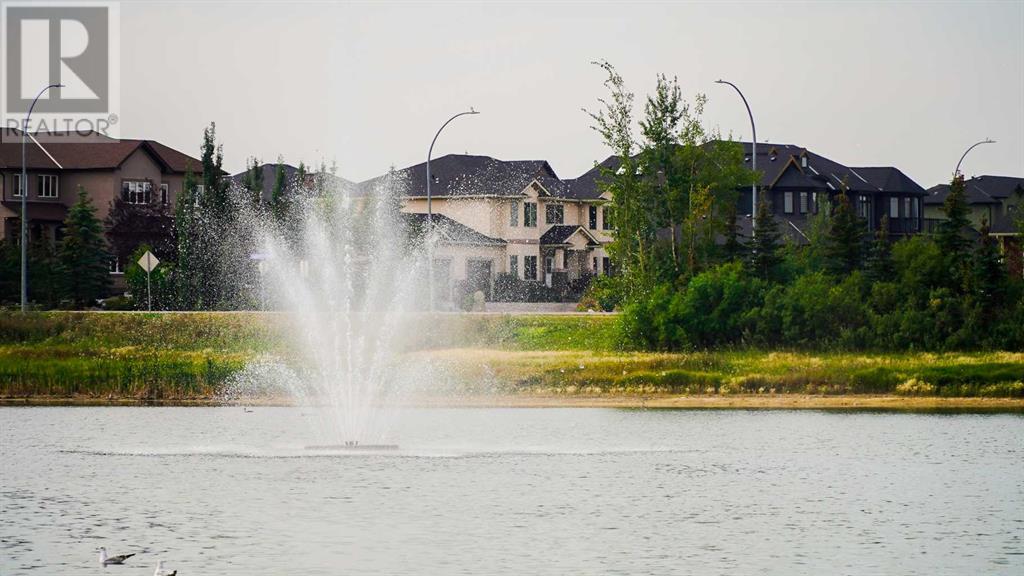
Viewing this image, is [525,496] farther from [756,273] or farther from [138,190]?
[138,190]

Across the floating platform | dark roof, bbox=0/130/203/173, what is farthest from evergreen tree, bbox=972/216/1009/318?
dark roof, bbox=0/130/203/173

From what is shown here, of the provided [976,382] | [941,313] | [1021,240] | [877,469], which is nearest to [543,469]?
[877,469]

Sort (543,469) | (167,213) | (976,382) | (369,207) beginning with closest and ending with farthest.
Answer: (543,469) < (976,382) < (369,207) < (167,213)

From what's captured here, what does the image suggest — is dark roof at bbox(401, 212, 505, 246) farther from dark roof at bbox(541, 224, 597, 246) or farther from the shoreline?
the shoreline

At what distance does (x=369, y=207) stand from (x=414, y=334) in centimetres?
2241

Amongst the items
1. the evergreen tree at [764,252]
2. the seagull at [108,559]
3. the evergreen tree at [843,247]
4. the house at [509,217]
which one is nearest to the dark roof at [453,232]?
the house at [509,217]

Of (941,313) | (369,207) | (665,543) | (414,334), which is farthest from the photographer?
(369,207)

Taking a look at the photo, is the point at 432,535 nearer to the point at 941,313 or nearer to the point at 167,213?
the point at 941,313

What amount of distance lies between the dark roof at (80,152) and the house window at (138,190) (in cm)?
181

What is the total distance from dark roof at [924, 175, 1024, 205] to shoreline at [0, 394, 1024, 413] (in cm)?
8654

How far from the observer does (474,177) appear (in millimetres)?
114500

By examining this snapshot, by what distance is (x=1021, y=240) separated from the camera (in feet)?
319

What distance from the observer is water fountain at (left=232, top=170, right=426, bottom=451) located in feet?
179

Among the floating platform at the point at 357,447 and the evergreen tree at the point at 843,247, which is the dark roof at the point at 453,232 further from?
the floating platform at the point at 357,447
